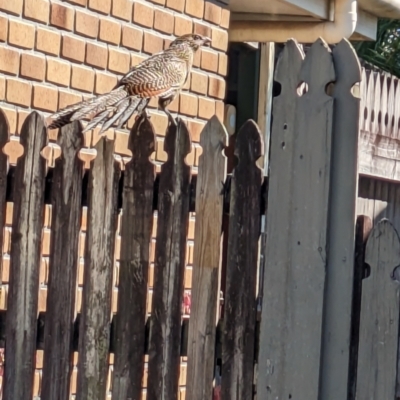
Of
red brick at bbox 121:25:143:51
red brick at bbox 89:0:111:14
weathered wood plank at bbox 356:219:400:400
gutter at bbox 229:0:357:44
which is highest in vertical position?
gutter at bbox 229:0:357:44

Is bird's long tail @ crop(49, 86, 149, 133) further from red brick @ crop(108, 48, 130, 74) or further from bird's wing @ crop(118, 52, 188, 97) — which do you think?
red brick @ crop(108, 48, 130, 74)

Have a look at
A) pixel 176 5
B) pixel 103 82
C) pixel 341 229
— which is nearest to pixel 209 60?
pixel 176 5

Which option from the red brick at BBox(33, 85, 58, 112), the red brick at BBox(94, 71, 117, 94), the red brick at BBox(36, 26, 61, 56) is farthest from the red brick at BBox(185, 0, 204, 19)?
the red brick at BBox(33, 85, 58, 112)

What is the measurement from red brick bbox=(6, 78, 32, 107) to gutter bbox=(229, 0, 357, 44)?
7.91ft

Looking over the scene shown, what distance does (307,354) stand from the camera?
3.47 meters

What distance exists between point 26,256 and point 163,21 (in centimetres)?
206

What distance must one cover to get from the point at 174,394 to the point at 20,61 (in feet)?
5.64

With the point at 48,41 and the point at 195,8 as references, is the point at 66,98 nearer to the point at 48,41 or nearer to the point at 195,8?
the point at 48,41

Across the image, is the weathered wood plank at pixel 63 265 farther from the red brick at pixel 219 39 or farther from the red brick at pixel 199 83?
the red brick at pixel 219 39

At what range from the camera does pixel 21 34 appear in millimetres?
4695

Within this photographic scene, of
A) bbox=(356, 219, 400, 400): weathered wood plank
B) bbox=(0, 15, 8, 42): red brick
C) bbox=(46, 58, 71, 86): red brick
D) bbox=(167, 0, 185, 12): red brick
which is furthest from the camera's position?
bbox=(167, 0, 185, 12): red brick

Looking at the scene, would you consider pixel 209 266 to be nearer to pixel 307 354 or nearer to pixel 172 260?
pixel 172 260

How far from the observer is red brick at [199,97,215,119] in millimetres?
5918

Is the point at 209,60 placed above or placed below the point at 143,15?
below
